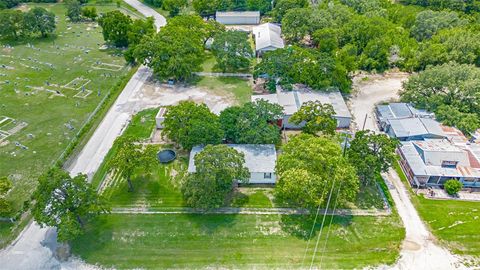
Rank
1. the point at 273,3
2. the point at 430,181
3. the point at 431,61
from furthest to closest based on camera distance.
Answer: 1. the point at 273,3
2. the point at 431,61
3. the point at 430,181

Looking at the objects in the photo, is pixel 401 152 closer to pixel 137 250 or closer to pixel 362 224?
pixel 362 224

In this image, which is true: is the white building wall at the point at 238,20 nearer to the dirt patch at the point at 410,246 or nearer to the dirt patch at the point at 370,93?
the dirt patch at the point at 370,93

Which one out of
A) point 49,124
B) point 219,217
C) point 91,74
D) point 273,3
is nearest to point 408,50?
point 273,3

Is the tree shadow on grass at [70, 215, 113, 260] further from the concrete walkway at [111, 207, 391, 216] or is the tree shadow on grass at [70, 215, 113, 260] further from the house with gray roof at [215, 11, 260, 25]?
the house with gray roof at [215, 11, 260, 25]

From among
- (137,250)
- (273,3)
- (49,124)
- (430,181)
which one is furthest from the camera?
(273,3)

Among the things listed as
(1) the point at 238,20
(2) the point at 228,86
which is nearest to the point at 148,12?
(1) the point at 238,20

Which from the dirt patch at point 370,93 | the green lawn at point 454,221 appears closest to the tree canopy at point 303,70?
the dirt patch at point 370,93

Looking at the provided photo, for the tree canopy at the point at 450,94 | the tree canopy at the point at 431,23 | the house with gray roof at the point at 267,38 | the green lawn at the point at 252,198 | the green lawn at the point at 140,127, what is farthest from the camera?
the tree canopy at the point at 431,23
